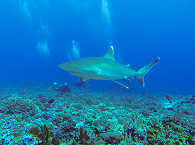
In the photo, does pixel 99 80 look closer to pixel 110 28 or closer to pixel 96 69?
pixel 96 69

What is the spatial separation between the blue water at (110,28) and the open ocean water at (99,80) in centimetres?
53

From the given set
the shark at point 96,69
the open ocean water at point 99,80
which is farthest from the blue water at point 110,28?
the shark at point 96,69

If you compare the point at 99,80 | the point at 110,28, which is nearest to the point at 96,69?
the point at 99,80

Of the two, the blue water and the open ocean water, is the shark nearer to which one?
the open ocean water

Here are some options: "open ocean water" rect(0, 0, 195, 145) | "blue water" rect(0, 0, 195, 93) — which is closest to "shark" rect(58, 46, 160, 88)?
"open ocean water" rect(0, 0, 195, 145)

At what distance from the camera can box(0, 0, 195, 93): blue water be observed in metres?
77.8

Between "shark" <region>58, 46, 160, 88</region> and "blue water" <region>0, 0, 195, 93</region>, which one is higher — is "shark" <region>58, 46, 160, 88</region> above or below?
below

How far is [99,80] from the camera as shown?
4881cm

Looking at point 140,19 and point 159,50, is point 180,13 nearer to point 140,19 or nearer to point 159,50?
point 140,19

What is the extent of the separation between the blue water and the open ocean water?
53cm

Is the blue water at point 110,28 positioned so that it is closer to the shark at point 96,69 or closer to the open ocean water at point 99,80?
the open ocean water at point 99,80

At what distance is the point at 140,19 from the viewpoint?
328ft

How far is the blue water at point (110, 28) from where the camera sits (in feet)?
255

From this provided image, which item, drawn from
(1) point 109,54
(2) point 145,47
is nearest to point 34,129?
(1) point 109,54
